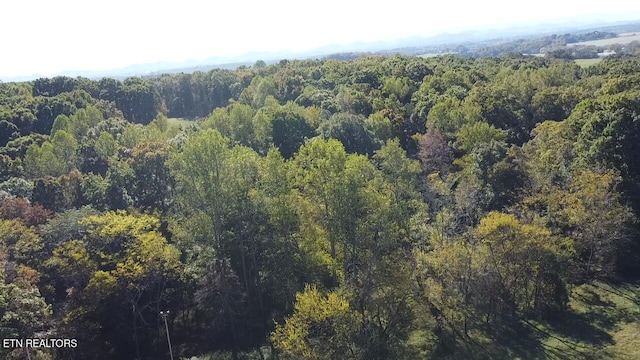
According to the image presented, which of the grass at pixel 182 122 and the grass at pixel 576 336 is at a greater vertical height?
the grass at pixel 182 122

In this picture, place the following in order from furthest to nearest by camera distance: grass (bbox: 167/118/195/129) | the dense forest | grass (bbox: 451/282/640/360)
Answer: grass (bbox: 167/118/195/129), grass (bbox: 451/282/640/360), the dense forest

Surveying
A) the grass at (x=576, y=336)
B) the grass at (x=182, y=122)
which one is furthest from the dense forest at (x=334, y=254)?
the grass at (x=182, y=122)

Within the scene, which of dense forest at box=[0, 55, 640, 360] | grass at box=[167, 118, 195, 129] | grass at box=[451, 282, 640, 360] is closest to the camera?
Answer: dense forest at box=[0, 55, 640, 360]

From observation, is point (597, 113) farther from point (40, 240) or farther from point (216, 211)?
point (40, 240)

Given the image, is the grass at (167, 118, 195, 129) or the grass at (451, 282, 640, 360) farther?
the grass at (167, 118, 195, 129)

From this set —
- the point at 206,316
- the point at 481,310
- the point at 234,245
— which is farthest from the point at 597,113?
the point at 206,316

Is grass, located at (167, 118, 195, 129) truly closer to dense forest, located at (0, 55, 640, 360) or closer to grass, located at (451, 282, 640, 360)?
dense forest, located at (0, 55, 640, 360)

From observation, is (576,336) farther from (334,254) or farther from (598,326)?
(334,254)

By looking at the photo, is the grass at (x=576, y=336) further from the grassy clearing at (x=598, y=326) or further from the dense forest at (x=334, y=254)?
the dense forest at (x=334, y=254)

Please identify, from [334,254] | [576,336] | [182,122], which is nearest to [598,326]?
[576,336]

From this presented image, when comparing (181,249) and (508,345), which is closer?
(508,345)

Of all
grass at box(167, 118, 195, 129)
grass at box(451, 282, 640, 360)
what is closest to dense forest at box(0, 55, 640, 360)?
grass at box(451, 282, 640, 360)
